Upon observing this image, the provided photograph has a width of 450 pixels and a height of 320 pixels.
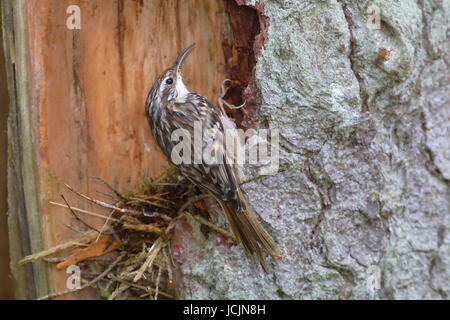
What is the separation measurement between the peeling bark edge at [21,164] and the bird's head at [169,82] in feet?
1.85

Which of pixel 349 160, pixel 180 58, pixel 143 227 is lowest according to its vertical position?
pixel 143 227

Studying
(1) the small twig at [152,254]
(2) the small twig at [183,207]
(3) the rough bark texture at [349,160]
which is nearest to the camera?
(3) the rough bark texture at [349,160]

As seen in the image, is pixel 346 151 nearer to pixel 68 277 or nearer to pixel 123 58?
pixel 123 58

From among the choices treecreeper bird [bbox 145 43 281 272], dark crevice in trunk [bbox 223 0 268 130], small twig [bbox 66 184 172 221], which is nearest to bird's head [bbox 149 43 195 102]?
treecreeper bird [bbox 145 43 281 272]

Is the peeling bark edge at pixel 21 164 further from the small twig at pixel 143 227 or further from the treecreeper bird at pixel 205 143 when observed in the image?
the treecreeper bird at pixel 205 143

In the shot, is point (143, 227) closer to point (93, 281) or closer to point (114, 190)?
point (114, 190)

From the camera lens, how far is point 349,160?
2039 mm

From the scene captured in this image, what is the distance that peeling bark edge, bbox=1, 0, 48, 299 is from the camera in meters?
1.99

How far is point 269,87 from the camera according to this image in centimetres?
196

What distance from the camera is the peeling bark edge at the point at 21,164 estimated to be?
1.99 metres

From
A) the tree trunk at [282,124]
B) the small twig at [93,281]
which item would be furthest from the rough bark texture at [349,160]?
the small twig at [93,281]

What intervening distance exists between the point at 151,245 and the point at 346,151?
3.30ft

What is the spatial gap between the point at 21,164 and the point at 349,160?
4.80 ft

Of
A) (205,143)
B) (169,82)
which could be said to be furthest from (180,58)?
(205,143)
